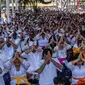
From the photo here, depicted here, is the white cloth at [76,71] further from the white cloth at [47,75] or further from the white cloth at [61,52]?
the white cloth at [61,52]

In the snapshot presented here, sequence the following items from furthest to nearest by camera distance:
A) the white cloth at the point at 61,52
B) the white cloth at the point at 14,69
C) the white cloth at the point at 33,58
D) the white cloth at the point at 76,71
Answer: the white cloth at the point at 61,52 < the white cloth at the point at 33,58 < the white cloth at the point at 76,71 < the white cloth at the point at 14,69

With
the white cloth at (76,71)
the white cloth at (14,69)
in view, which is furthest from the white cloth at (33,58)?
the white cloth at (76,71)

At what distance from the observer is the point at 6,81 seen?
9188 mm

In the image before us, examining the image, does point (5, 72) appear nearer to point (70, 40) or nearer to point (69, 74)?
point (69, 74)

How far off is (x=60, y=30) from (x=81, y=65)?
802 centimetres

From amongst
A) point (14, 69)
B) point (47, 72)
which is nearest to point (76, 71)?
point (47, 72)

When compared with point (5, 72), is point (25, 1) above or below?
below

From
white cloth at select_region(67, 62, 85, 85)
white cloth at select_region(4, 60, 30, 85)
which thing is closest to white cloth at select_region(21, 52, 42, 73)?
white cloth at select_region(4, 60, 30, 85)

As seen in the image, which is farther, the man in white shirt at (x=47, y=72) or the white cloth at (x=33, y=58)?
the white cloth at (x=33, y=58)

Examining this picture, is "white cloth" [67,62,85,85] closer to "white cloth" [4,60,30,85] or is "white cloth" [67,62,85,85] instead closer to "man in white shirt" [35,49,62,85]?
"man in white shirt" [35,49,62,85]

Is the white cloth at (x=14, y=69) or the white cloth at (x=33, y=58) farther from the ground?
the white cloth at (x=14, y=69)

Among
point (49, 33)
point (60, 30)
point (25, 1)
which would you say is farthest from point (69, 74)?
point (25, 1)

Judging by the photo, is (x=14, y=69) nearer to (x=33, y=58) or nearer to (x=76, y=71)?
(x=76, y=71)

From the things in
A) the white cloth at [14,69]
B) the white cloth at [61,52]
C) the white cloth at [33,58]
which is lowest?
the white cloth at [61,52]
